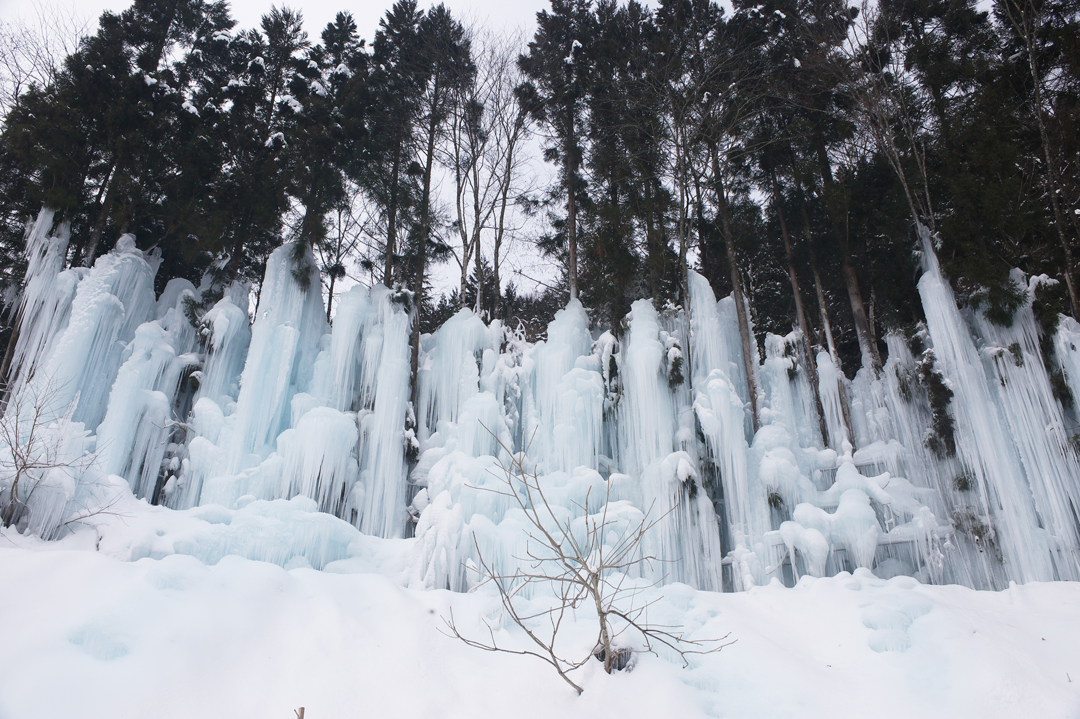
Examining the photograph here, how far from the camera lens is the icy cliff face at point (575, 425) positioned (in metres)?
7.54

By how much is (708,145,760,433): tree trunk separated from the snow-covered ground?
385 centimetres

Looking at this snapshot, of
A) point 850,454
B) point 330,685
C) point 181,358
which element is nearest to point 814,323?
point 850,454

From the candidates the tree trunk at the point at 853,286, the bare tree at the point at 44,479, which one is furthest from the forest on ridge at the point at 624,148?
the bare tree at the point at 44,479

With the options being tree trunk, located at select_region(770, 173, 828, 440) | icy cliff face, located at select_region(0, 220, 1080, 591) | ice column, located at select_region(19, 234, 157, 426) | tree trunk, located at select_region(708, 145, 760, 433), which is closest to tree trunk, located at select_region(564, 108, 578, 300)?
icy cliff face, located at select_region(0, 220, 1080, 591)

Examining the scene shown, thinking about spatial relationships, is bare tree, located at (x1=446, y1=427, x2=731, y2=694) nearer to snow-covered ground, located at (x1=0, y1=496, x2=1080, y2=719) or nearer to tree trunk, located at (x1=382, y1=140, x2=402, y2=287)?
snow-covered ground, located at (x1=0, y1=496, x2=1080, y2=719)

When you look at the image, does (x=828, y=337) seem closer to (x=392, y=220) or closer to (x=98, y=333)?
(x=392, y=220)

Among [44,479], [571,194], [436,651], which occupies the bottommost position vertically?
[436,651]

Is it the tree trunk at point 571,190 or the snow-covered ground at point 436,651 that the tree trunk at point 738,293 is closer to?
the tree trunk at point 571,190

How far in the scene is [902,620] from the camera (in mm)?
5410

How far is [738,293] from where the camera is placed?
34.0ft

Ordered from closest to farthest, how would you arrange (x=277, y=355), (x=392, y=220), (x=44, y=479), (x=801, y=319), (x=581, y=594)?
(x=581, y=594), (x=44, y=479), (x=277, y=355), (x=801, y=319), (x=392, y=220)

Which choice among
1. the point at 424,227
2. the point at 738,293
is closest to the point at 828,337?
the point at 738,293

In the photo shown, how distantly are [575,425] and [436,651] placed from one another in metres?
4.38

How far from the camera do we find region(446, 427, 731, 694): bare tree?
177 inches
